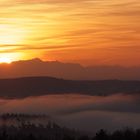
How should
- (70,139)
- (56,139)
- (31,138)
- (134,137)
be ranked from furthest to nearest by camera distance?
1. (56,139)
2. (70,139)
3. (31,138)
4. (134,137)

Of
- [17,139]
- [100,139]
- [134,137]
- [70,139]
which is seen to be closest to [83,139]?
[70,139]

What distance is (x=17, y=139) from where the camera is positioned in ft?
506

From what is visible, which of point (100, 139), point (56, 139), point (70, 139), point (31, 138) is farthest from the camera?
point (56, 139)

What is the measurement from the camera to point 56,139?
173m

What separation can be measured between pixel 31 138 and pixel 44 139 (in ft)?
88.5

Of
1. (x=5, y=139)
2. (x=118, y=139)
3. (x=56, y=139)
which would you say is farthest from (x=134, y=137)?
(x=56, y=139)

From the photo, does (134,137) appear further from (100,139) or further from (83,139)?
(83,139)

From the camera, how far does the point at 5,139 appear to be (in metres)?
140

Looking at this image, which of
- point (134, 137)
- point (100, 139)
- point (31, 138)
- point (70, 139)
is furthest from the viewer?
point (70, 139)

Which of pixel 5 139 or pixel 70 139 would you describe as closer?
pixel 5 139

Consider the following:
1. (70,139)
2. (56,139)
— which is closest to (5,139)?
(70,139)

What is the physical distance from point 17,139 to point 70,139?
40.1ft

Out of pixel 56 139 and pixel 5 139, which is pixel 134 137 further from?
pixel 56 139

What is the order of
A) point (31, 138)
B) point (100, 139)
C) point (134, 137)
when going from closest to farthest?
point (100, 139)
point (134, 137)
point (31, 138)
